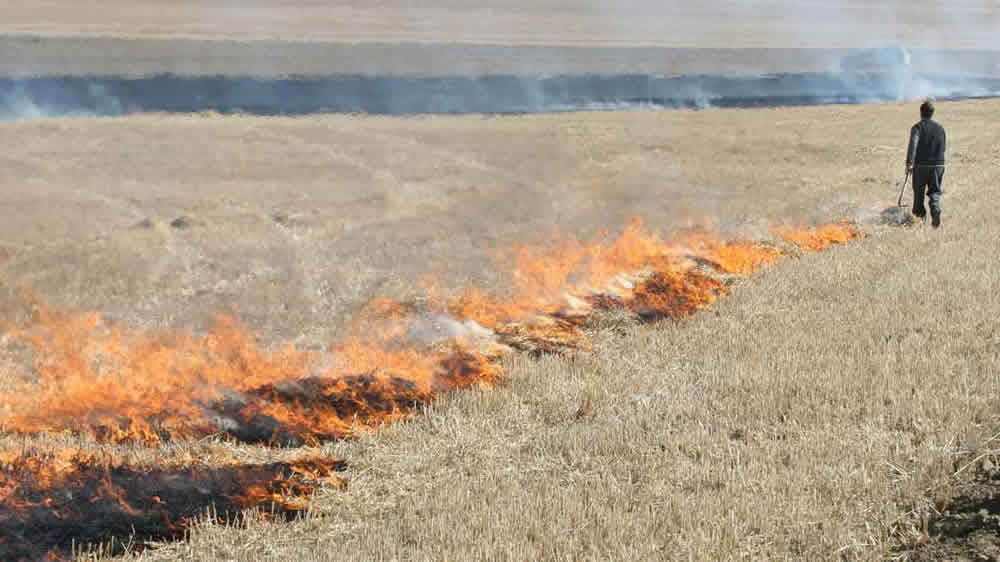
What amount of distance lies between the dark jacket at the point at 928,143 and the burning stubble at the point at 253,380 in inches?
148

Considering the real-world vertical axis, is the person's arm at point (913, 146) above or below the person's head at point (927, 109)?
below

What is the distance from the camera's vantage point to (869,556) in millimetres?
5879

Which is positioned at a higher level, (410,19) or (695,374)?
(410,19)

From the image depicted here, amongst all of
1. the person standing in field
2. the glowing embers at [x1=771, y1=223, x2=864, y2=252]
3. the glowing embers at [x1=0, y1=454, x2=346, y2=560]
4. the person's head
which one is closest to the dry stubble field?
the glowing embers at [x1=0, y1=454, x2=346, y2=560]

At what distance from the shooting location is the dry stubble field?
6.57m

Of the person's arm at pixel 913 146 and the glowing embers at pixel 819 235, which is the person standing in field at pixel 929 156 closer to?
the person's arm at pixel 913 146

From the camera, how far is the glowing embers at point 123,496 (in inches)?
270

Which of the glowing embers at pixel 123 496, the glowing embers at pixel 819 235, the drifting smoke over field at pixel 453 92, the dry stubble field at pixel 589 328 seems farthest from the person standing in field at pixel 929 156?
A: the drifting smoke over field at pixel 453 92

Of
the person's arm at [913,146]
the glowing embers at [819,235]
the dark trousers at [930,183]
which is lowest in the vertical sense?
the glowing embers at [819,235]

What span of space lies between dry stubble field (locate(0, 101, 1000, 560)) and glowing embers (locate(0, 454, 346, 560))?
10.3 inches

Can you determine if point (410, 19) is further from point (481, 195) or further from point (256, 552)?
point (256, 552)

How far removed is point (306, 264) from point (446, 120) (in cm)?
1674

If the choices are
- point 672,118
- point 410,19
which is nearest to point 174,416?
point 672,118

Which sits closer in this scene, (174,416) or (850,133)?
(174,416)
